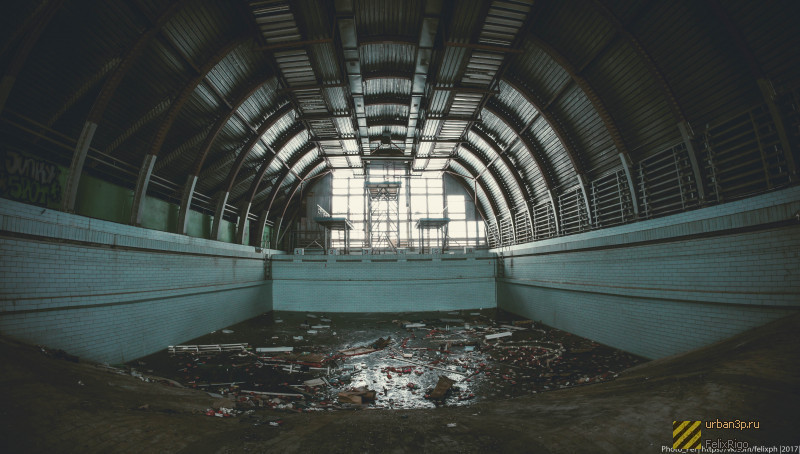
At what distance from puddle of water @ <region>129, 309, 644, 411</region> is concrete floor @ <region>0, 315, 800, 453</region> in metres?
1.28

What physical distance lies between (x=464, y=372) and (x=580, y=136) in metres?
9.85

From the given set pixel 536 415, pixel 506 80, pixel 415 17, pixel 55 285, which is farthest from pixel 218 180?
pixel 536 415

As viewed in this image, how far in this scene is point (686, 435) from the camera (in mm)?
2566

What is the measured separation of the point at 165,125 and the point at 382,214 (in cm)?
1456

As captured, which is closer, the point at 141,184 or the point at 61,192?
the point at 61,192

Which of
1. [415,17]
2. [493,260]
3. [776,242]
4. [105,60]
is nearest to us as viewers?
[776,242]

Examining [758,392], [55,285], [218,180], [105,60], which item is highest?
[105,60]

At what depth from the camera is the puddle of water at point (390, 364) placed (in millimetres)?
5219

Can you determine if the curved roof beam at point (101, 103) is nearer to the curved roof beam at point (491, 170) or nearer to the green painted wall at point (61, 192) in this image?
the green painted wall at point (61, 192)

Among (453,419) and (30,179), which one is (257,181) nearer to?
(30,179)

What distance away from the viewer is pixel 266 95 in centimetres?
1202

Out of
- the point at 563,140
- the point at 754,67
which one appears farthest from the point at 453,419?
the point at 563,140

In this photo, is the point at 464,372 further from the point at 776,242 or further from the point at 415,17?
the point at 415,17

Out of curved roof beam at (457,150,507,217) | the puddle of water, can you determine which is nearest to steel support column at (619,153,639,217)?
the puddle of water
